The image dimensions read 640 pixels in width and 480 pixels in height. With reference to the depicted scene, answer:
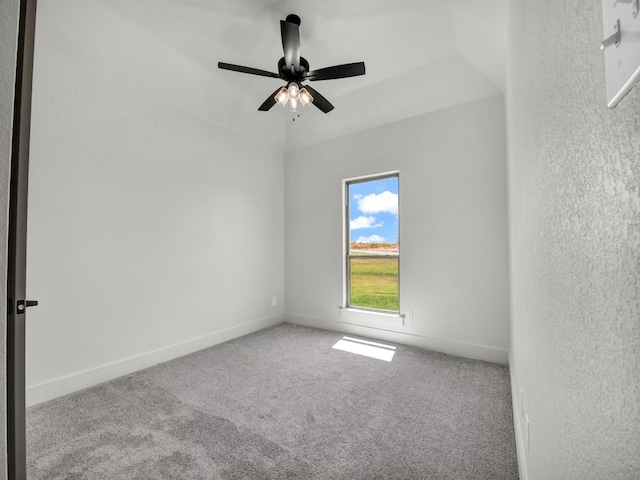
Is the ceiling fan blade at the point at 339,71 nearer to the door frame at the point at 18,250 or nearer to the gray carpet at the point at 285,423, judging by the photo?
the door frame at the point at 18,250

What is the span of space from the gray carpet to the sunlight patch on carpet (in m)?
0.22

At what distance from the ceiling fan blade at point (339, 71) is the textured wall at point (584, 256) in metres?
1.57

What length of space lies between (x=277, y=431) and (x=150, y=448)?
2.52ft

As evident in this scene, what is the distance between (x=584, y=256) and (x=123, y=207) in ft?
10.9

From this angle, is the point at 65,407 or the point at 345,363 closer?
the point at 65,407

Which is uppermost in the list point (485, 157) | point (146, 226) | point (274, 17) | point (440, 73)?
point (274, 17)

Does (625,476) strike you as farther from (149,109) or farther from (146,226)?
(149,109)

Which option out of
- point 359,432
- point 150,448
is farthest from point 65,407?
point 359,432

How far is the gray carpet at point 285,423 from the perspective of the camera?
163 centimetres

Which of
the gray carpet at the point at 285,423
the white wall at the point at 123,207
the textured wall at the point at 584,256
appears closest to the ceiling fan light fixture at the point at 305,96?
the white wall at the point at 123,207

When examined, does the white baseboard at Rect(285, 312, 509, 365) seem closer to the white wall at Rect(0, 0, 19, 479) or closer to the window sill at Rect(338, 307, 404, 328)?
the window sill at Rect(338, 307, 404, 328)

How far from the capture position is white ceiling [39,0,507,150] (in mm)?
2404

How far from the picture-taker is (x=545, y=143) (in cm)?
87

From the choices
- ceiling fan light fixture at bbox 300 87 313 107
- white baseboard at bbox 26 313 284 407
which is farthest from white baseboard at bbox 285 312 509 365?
ceiling fan light fixture at bbox 300 87 313 107
